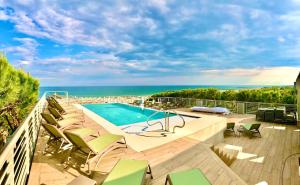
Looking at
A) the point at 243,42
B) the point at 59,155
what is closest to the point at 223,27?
the point at 243,42

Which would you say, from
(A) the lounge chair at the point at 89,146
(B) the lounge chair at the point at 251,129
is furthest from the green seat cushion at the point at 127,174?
(B) the lounge chair at the point at 251,129

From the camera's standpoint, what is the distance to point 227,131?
9273 millimetres

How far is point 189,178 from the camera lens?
103 inches

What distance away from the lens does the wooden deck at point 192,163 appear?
338cm

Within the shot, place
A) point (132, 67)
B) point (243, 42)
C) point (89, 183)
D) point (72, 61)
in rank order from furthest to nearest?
point (132, 67), point (72, 61), point (243, 42), point (89, 183)

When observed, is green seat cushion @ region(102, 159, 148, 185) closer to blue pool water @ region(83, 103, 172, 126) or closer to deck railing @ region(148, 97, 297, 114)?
blue pool water @ region(83, 103, 172, 126)

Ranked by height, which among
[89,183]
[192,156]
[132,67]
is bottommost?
[192,156]

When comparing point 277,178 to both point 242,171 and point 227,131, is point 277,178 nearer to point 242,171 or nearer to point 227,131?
point 242,171

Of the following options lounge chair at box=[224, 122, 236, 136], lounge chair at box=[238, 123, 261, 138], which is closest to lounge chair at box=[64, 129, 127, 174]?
lounge chair at box=[224, 122, 236, 136]

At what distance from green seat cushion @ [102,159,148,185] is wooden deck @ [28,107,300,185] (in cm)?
52

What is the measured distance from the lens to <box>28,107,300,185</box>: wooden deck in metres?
3.38

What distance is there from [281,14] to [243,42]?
7.49m

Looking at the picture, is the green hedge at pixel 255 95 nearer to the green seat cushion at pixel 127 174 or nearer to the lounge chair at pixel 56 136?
the lounge chair at pixel 56 136

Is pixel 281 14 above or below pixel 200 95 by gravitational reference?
above
